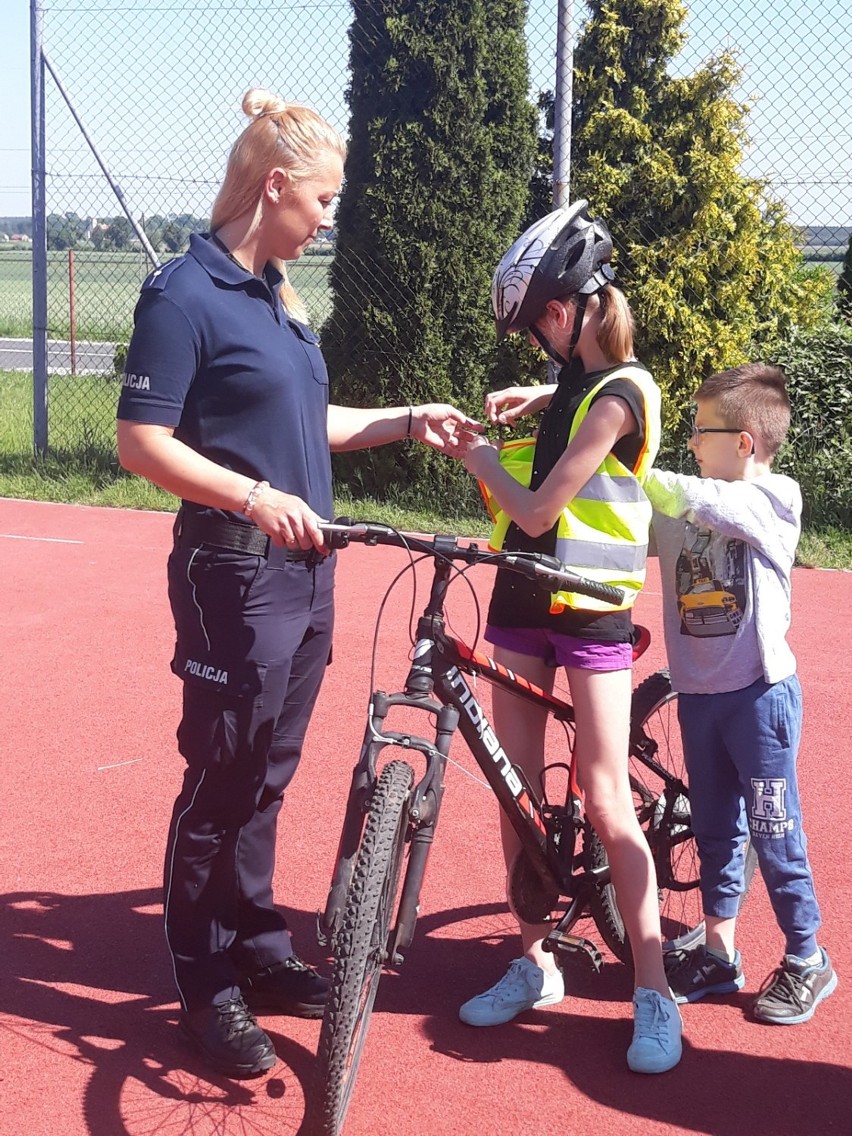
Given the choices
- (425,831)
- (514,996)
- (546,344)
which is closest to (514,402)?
(546,344)

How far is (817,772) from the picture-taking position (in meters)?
5.05

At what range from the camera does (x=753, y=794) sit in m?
3.27

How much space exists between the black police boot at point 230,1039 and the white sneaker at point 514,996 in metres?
0.54

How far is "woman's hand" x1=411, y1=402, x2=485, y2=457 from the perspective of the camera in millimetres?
3416

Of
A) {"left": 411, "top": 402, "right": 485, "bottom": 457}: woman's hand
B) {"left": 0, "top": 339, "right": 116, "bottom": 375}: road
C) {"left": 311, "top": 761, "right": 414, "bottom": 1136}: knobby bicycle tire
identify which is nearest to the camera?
{"left": 311, "top": 761, "right": 414, "bottom": 1136}: knobby bicycle tire

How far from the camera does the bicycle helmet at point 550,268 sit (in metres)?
2.99

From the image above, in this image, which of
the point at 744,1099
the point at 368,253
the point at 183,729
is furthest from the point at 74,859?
the point at 368,253

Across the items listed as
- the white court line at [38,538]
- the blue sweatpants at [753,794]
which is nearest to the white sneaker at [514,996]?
the blue sweatpants at [753,794]

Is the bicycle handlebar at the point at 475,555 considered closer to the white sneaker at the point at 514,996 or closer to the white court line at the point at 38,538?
the white sneaker at the point at 514,996

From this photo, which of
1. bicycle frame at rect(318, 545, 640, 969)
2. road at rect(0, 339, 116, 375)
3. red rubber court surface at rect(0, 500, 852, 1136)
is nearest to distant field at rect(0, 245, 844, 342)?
road at rect(0, 339, 116, 375)

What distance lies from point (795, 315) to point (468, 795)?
7419mm

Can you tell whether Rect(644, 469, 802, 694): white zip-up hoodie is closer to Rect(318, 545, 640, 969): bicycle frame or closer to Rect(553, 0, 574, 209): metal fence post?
Rect(318, 545, 640, 969): bicycle frame

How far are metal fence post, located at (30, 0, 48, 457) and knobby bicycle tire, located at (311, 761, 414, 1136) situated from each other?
8.66 metres

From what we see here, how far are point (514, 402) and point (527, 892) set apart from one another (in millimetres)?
1296
